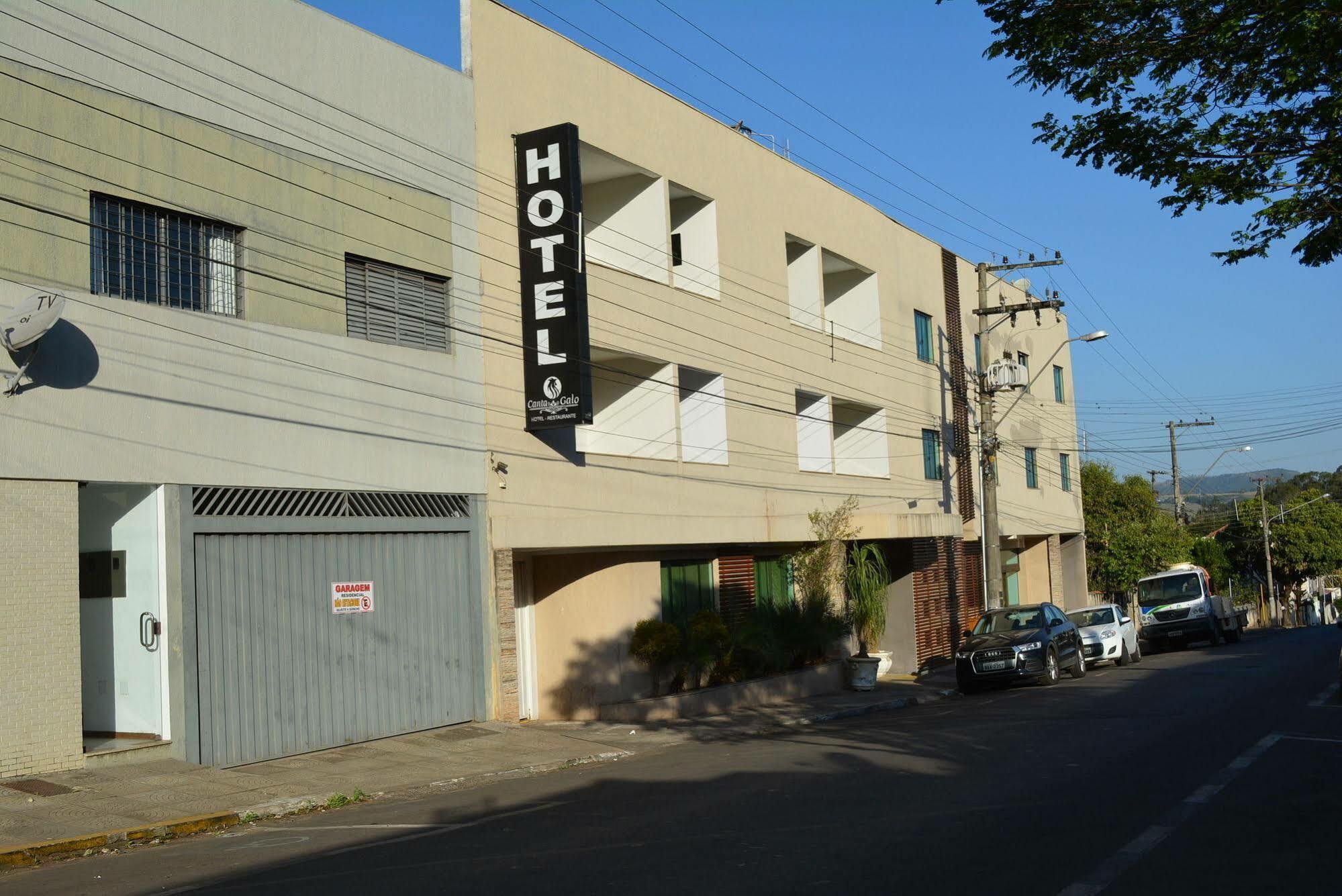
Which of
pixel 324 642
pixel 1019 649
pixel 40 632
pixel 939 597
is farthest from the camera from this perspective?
pixel 939 597

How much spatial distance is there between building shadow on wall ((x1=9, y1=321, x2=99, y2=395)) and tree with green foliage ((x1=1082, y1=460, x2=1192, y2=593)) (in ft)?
147

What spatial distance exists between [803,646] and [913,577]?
795cm

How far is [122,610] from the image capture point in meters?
14.0

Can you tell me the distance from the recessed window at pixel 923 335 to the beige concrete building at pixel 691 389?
0.31ft

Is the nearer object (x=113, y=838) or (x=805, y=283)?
(x=113, y=838)

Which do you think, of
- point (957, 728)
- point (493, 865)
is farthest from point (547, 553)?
point (493, 865)

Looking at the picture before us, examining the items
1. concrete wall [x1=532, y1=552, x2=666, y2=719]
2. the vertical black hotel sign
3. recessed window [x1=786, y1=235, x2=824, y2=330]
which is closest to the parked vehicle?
concrete wall [x1=532, y1=552, x2=666, y2=719]

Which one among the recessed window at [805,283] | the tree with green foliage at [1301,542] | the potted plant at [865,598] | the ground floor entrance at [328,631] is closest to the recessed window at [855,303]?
the recessed window at [805,283]

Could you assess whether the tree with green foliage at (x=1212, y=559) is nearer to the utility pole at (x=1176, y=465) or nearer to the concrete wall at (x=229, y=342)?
the utility pole at (x=1176, y=465)

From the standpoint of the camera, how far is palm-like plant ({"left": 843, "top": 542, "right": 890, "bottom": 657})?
26.6 m

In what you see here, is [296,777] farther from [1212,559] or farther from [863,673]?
[1212,559]

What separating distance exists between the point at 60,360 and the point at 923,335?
25342 mm

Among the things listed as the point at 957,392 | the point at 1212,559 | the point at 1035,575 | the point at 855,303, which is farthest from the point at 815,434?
the point at 1212,559

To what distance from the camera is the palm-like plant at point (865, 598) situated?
26.6m
